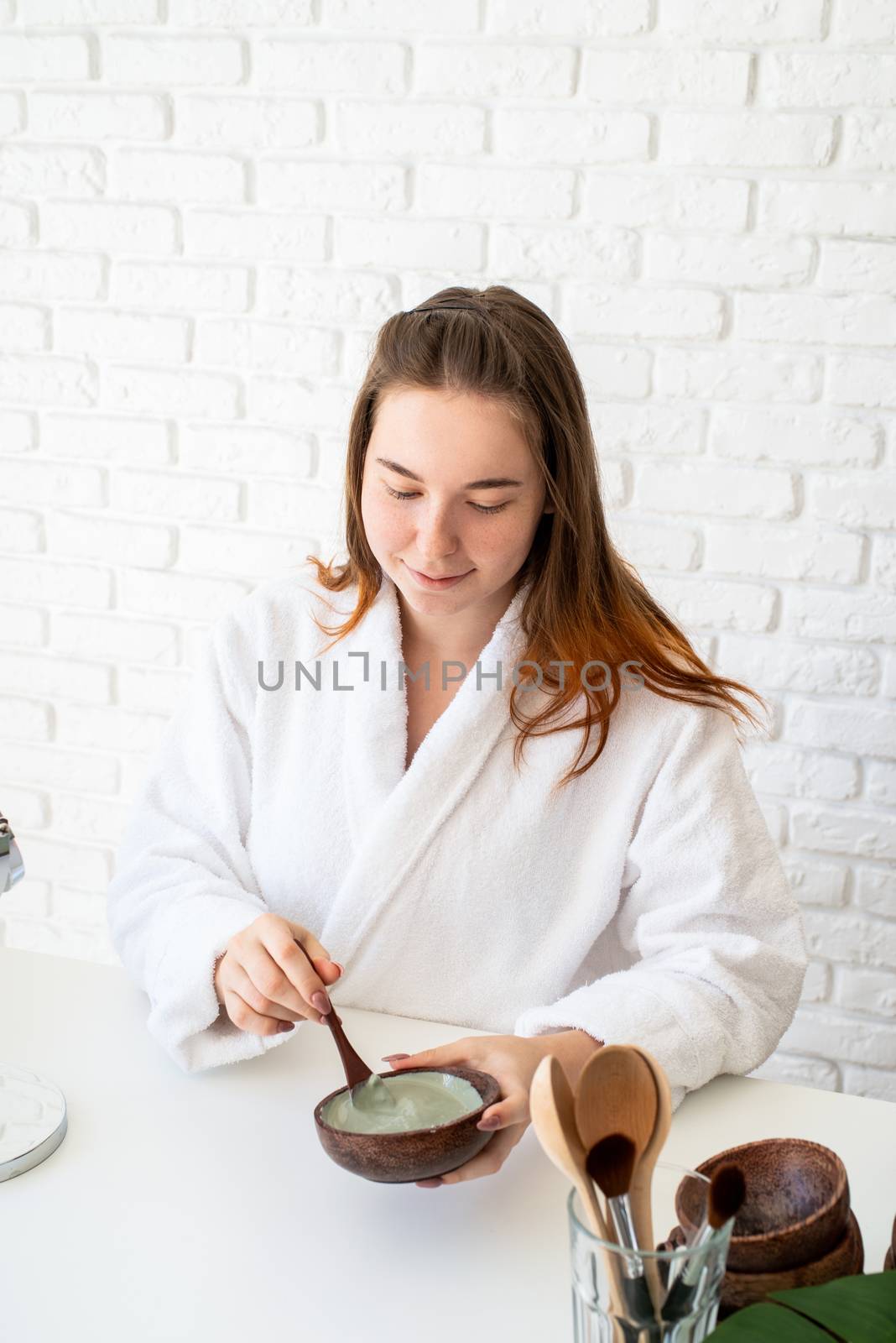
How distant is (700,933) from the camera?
42.7 inches

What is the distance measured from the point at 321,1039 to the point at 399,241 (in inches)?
50.1

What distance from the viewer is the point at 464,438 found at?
1.09m

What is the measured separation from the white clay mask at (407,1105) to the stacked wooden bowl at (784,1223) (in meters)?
0.20

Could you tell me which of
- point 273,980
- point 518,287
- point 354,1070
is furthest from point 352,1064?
point 518,287

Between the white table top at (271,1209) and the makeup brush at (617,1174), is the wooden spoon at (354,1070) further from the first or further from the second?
the makeup brush at (617,1174)

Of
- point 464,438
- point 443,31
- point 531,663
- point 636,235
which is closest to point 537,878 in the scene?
point 531,663

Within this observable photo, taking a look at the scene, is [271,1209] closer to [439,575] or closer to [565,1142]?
[565,1142]

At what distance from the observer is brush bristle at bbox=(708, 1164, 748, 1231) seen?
0.54 m

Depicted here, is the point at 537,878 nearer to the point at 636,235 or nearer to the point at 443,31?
the point at 636,235

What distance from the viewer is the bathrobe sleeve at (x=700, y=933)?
0.96m

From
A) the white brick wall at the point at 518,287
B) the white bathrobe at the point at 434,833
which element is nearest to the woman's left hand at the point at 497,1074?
the white bathrobe at the point at 434,833

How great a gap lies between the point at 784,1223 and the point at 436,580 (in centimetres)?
64

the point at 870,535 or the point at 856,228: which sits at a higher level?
the point at 856,228

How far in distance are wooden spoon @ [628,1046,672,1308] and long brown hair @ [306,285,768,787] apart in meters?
0.62
